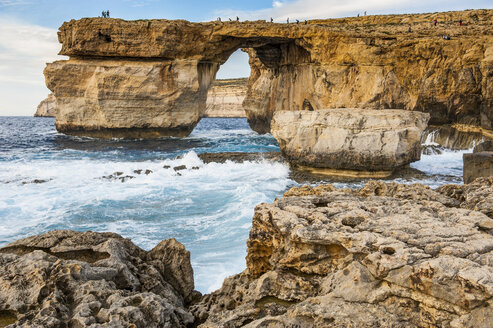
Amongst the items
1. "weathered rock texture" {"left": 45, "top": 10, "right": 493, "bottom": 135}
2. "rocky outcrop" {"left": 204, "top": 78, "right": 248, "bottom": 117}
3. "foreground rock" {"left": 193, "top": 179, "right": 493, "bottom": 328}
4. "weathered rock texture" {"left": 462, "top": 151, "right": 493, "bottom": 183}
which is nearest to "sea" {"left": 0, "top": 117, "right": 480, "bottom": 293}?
"foreground rock" {"left": 193, "top": 179, "right": 493, "bottom": 328}

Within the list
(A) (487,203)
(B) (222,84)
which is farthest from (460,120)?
(B) (222,84)

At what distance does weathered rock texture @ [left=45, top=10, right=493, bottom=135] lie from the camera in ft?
61.7

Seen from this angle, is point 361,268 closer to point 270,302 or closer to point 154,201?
point 270,302

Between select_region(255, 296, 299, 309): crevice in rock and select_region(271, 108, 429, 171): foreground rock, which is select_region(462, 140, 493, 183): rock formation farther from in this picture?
select_region(255, 296, 299, 309): crevice in rock

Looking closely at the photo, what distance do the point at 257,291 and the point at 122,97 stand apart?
72.2 feet

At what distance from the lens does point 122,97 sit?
2331 centimetres

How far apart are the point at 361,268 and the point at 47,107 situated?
10082cm

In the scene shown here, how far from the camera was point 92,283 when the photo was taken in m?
3.18

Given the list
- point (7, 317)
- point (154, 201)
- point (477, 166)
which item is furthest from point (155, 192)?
point (7, 317)

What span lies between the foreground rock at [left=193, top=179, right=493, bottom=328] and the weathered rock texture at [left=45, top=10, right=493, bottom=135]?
1632cm

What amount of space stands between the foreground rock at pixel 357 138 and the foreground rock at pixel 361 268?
32.5ft

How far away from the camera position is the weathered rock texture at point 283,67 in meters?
18.8

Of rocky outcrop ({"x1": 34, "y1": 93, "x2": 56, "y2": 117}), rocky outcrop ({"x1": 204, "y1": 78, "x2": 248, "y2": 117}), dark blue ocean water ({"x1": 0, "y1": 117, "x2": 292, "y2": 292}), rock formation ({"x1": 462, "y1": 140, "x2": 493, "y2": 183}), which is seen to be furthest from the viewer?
rocky outcrop ({"x1": 34, "y1": 93, "x2": 56, "y2": 117})

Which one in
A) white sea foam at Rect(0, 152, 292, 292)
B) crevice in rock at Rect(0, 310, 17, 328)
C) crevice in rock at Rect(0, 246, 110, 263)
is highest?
crevice in rock at Rect(0, 246, 110, 263)
